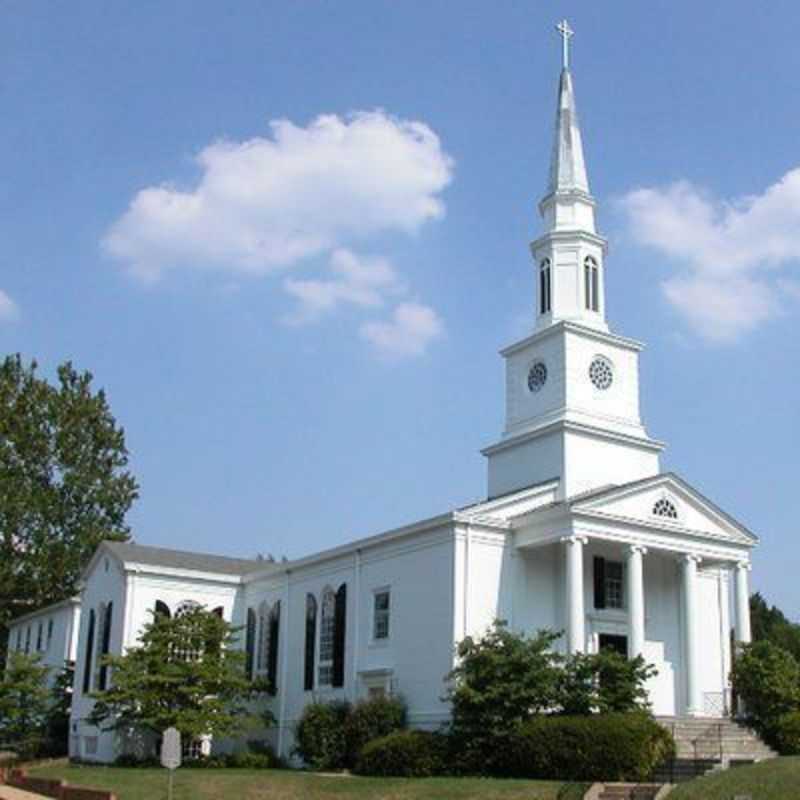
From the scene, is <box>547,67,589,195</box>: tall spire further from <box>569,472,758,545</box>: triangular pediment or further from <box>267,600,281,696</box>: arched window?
<box>267,600,281,696</box>: arched window

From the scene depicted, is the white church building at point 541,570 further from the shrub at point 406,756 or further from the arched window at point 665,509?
the shrub at point 406,756

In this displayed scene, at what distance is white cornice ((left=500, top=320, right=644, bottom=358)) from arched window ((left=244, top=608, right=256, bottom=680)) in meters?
15.4

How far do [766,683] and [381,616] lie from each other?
41.2 feet

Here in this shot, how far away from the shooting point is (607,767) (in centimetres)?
2967

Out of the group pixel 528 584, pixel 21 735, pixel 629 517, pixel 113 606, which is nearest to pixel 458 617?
pixel 528 584

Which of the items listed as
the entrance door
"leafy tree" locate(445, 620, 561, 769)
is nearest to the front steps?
"leafy tree" locate(445, 620, 561, 769)

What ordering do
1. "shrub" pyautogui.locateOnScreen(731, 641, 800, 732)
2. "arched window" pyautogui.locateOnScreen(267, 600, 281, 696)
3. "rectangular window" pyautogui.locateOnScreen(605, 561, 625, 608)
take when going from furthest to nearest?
"arched window" pyautogui.locateOnScreen(267, 600, 281, 696) < "rectangular window" pyautogui.locateOnScreen(605, 561, 625, 608) < "shrub" pyautogui.locateOnScreen(731, 641, 800, 732)

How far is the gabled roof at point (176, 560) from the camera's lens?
156 ft

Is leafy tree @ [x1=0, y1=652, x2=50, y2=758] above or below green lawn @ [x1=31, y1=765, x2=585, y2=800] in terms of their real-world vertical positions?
above

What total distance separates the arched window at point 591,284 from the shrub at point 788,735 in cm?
1661

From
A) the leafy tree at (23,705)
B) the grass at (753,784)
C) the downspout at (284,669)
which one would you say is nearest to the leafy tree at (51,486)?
the leafy tree at (23,705)

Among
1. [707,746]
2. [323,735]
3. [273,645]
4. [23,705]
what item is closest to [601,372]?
[707,746]

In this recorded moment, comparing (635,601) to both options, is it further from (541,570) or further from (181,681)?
(181,681)

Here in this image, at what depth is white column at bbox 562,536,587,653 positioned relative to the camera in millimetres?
35500
